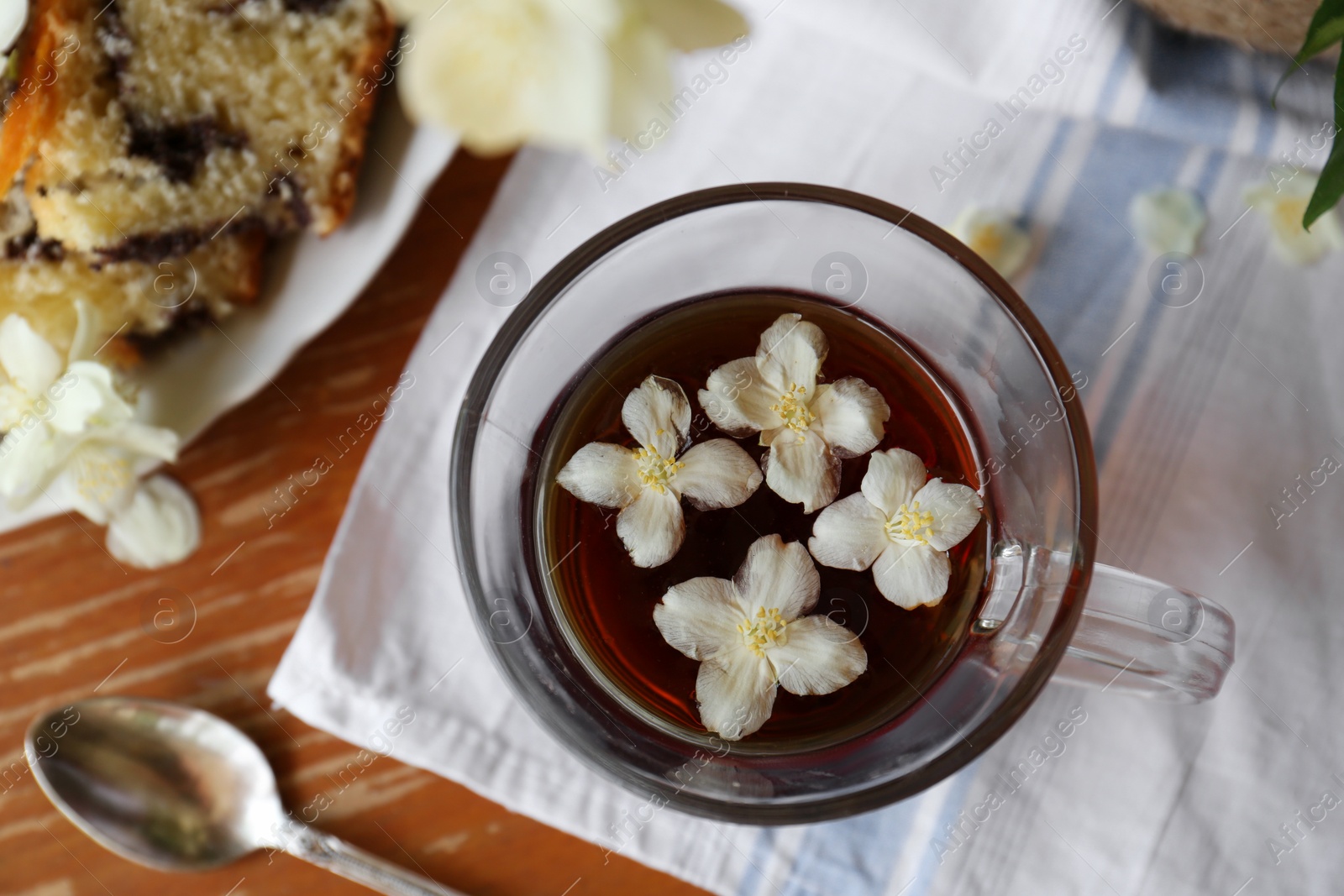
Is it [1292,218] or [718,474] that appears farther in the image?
[1292,218]

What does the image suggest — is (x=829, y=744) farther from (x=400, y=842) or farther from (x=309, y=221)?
(x=309, y=221)

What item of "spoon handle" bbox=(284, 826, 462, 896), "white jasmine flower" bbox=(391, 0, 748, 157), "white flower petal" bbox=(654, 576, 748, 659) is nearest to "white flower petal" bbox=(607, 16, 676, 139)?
"white jasmine flower" bbox=(391, 0, 748, 157)

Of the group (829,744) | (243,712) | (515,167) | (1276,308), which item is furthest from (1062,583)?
(243,712)

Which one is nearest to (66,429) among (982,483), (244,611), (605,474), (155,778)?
(244,611)

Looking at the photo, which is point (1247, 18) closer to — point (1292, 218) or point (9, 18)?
point (1292, 218)

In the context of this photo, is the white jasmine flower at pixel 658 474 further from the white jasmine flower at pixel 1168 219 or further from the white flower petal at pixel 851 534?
the white jasmine flower at pixel 1168 219

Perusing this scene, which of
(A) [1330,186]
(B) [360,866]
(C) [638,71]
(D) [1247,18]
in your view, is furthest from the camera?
(B) [360,866]

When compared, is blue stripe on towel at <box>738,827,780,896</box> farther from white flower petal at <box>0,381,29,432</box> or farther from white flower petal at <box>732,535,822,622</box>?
white flower petal at <box>0,381,29,432</box>
